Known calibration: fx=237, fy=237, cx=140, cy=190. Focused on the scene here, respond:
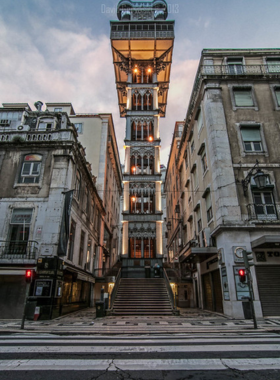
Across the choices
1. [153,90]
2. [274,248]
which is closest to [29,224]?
[274,248]

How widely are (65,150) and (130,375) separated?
15.2 metres

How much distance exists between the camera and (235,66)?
20.2 metres

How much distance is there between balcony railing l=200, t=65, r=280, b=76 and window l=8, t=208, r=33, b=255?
17504 mm

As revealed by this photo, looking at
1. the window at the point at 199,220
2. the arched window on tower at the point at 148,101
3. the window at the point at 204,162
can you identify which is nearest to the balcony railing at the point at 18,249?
the window at the point at 199,220

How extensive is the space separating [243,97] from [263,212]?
9493 millimetres

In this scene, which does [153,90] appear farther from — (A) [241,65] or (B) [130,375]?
(B) [130,375]

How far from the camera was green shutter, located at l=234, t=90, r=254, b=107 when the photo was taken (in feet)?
60.3

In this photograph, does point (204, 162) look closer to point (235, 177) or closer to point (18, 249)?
point (235, 177)

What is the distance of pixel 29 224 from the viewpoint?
15.3 metres

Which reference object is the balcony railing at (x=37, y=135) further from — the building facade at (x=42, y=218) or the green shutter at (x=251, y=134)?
the green shutter at (x=251, y=134)

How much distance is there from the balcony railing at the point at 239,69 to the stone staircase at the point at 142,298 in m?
18.1

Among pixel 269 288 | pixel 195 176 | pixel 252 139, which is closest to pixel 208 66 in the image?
pixel 252 139

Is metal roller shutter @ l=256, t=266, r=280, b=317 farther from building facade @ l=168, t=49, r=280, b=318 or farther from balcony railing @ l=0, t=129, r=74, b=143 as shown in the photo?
balcony railing @ l=0, t=129, r=74, b=143

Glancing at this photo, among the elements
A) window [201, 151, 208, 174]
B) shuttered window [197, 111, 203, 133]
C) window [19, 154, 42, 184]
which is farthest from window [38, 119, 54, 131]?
window [201, 151, 208, 174]
